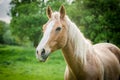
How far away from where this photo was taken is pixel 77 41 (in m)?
1.98

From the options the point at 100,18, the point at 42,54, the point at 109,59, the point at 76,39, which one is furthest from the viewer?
the point at 100,18

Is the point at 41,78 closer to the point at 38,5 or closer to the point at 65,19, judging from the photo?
the point at 38,5

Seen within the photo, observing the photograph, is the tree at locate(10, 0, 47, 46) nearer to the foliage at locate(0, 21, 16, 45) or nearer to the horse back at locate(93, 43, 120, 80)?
the foliage at locate(0, 21, 16, 45)

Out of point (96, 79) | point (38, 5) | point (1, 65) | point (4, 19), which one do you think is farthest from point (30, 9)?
point (96, 79)

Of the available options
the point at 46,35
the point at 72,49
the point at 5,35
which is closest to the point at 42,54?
the point at 46,35

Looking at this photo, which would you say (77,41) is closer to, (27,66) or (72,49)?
(72,49)

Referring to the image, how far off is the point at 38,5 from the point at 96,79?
1.06 m

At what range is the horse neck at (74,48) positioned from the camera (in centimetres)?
195

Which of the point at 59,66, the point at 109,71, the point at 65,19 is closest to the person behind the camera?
the point at 65,19

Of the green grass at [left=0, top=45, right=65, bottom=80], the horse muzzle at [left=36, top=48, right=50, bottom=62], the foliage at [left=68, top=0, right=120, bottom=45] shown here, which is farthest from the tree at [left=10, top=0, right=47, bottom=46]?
the horse muzzle at [left=36, top=48, right=50, bottom=62]

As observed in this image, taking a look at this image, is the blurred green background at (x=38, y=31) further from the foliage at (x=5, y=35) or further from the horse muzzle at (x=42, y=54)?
the horse muzzle at (x=42, y=54)

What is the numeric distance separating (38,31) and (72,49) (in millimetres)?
774

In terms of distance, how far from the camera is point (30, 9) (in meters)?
2.73

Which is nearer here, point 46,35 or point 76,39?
point 46,35
